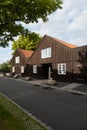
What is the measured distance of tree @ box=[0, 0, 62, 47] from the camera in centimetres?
977

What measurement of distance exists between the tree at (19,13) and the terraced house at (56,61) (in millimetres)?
11406

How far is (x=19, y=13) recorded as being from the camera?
1074 centimetres

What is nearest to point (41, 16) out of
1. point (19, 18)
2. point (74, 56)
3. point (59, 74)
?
point (19, 18)

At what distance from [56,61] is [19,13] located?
53.6 feet

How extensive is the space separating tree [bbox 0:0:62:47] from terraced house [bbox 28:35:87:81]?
11.4 m

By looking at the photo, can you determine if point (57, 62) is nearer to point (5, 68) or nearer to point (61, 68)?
point (61, 68)

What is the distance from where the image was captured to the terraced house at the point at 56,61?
74.2 ft

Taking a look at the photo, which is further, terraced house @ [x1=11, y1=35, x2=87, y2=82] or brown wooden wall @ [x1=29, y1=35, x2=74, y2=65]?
brown wooden wall @ [x1=29, y1=35, x2=74, y2=65]

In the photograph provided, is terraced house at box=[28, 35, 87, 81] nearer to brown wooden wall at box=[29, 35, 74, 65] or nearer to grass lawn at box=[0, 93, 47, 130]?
brown wooden wall at box=[29, 35, 74, 65]

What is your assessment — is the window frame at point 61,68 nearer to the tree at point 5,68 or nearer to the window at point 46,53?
the window at point 46,53

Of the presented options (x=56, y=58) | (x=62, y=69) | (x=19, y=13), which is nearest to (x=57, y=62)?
(x=56, y=58)

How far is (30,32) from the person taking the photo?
13164 mm

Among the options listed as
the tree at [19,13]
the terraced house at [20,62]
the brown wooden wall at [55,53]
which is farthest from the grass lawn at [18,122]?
the terraced house at [20,62]

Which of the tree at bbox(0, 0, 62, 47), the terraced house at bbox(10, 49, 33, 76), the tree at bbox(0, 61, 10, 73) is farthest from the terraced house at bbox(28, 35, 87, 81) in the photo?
the tree at bbox(0, 61, 10, 73)
